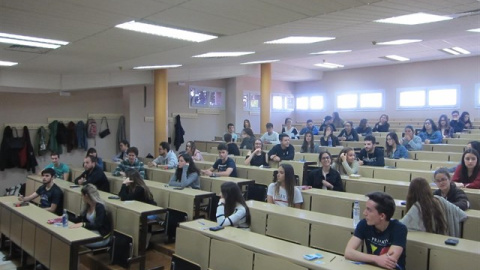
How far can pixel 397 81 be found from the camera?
13938mm

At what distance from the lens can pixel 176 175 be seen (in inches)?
238

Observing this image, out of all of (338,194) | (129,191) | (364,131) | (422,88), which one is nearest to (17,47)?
(129,191)

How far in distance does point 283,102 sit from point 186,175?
36.1ft

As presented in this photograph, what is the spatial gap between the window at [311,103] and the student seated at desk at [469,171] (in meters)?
11.5

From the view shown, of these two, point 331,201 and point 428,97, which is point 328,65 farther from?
point 331,201

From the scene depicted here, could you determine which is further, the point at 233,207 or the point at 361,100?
the point at 361,100

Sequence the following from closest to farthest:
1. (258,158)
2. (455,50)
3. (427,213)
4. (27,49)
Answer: (427,213) → (27,49) → (258,158) → (455,50)

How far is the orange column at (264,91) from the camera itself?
1225 centimetres

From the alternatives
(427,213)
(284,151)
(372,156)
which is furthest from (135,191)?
(372,156)

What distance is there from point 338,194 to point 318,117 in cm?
1179

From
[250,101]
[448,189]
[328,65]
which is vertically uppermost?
[328,65]

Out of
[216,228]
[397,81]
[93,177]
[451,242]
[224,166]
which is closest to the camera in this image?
[451,242]

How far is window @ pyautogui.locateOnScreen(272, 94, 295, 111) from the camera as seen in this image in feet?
52.3

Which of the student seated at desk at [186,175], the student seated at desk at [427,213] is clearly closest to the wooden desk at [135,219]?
the student seated at desk at [186,175]
